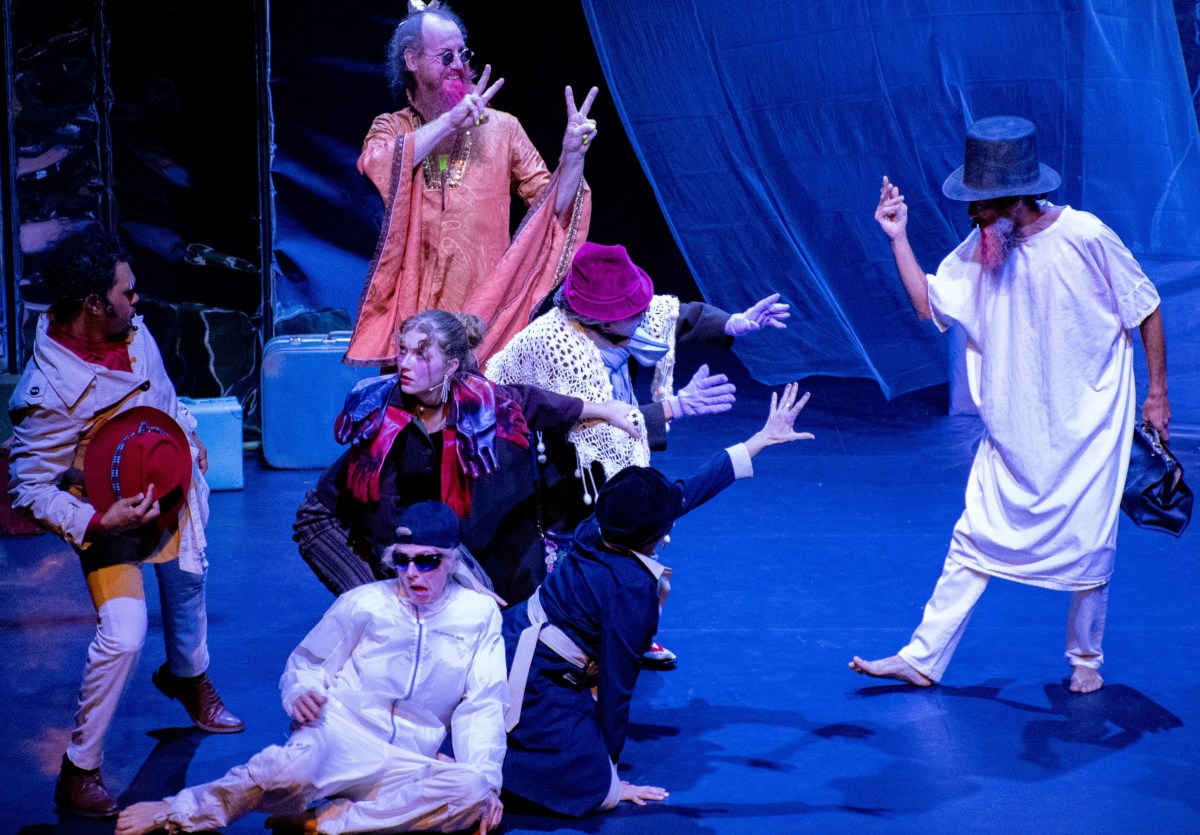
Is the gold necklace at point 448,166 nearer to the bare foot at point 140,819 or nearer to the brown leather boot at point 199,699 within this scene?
the brown leather boot at point 199,699

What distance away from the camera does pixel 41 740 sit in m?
3.65

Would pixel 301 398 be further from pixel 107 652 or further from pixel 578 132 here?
pixel 107 652

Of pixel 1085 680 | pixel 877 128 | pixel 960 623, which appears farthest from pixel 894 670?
pixel 877 128

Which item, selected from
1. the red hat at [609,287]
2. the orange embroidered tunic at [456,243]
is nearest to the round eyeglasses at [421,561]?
the red hat at [609,287]

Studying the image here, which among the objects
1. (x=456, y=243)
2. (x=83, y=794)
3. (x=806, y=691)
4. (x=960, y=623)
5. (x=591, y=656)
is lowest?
(x=806, y=691)

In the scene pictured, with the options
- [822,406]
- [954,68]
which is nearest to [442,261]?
[954,68]

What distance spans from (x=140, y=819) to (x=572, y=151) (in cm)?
233

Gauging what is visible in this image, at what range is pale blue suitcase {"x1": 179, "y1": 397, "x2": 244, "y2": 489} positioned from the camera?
6352 millimetres

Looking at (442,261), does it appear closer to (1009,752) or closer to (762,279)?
(1009,752)

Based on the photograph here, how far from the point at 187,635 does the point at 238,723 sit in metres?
0.27

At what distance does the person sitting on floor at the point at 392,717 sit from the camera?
3004mm

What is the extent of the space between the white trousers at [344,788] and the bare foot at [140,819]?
0.08ft

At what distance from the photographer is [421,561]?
3.16 m

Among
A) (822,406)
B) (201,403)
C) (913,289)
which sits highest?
(913,289)
